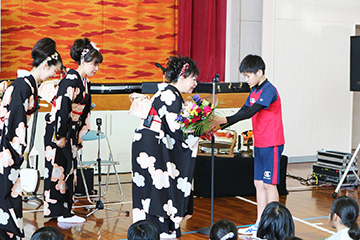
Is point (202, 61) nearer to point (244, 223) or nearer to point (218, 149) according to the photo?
point (218, 149)

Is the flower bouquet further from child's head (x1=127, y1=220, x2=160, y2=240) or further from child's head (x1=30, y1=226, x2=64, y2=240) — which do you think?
child's head (x1=30, y1=226, x2=64, y2=240)

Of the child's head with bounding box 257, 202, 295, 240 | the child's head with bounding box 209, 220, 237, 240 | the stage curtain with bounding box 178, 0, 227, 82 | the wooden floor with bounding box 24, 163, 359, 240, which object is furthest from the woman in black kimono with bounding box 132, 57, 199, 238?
the stage curtain with bounding box 178, 0, 227, 82

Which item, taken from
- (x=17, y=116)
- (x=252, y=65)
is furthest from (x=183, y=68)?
(x=17, y=116)

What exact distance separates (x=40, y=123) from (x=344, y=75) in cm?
505

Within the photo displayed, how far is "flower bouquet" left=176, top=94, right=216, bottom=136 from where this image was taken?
4543mm

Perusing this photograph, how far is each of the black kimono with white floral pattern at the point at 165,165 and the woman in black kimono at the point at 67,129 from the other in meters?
0.77

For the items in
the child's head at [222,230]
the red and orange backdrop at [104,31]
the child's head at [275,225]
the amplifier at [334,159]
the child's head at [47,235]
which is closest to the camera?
the child's head at [47,235]

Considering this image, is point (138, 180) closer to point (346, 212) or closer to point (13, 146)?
point (13, 146)

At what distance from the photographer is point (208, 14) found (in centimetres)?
937

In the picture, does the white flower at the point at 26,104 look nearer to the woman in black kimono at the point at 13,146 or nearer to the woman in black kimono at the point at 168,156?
the woman in black kimono at the point at 13,146

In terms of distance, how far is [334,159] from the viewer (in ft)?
24.4

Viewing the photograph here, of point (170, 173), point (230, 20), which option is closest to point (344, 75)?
point (230, 20)

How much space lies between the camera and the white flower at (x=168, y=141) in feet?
15.5

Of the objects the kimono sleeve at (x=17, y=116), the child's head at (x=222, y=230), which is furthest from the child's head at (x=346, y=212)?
the kimono sleeve at (x=17, y=116)
